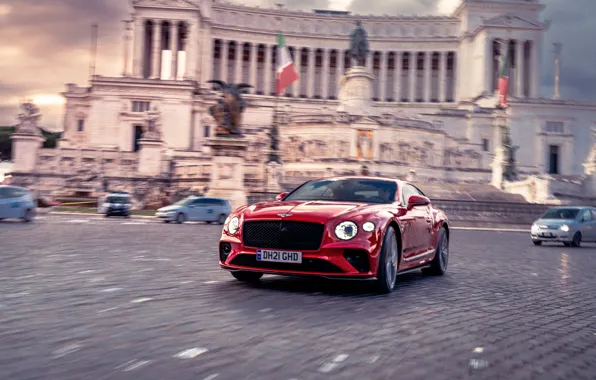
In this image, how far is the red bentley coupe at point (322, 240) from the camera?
6699mm

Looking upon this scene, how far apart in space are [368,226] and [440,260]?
316 centimetres

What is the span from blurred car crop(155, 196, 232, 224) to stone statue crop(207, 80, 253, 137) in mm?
4473

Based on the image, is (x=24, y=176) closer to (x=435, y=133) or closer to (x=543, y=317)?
(x=435, y=133)

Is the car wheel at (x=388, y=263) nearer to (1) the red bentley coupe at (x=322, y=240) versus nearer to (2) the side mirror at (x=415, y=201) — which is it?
(1) the red bentley coupe at (x=322, y=240)

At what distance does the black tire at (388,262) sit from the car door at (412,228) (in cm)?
36

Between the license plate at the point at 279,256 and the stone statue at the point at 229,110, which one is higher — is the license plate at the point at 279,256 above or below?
below

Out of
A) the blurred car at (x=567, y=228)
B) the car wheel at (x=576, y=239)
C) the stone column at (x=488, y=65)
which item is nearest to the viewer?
the blurred car at (x=567, y=228)

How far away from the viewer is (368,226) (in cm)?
686

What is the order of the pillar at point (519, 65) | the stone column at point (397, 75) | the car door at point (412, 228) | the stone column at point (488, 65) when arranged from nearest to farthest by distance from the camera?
the car door at point (412, 228) < the stone column at point (488, 65) < the pillar at point (519, 65) < the stone column at point (397, 75)

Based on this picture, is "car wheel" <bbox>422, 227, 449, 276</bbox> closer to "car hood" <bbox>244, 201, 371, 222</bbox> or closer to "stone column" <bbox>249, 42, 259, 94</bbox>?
"car hood" <bbox>244, 201, 371, 222</bbox>

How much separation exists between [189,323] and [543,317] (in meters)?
3.50

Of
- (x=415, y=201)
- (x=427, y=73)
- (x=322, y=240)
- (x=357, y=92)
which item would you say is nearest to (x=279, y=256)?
(x=322, y=240)

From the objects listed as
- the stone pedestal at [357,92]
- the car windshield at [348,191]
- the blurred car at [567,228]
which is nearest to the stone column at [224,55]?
the stone pedestal at [357,92]

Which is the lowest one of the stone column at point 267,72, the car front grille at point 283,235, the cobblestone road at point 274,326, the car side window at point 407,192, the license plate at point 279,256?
the cobblestone road at point 274,326
